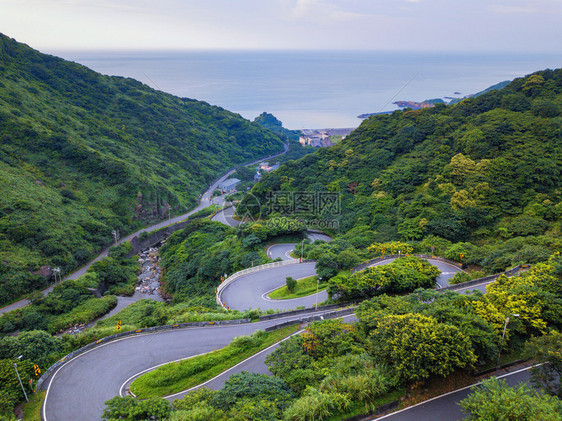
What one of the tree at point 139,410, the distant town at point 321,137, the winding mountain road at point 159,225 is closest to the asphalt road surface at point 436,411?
the tree at point 139,410

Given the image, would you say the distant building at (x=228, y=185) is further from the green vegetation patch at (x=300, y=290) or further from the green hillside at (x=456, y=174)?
the green vegetation patch at (x=300, y=290)

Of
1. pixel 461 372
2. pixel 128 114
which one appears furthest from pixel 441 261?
pixel 128 114

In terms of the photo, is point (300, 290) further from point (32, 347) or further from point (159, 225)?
point (159, 225)

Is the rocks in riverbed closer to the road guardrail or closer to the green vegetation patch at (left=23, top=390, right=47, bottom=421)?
the road guardrail

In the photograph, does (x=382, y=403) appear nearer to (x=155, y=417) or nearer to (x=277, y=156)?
(x=155, y=417)

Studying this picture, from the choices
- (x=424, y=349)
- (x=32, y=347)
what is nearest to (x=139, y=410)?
(x=32, y=347)
